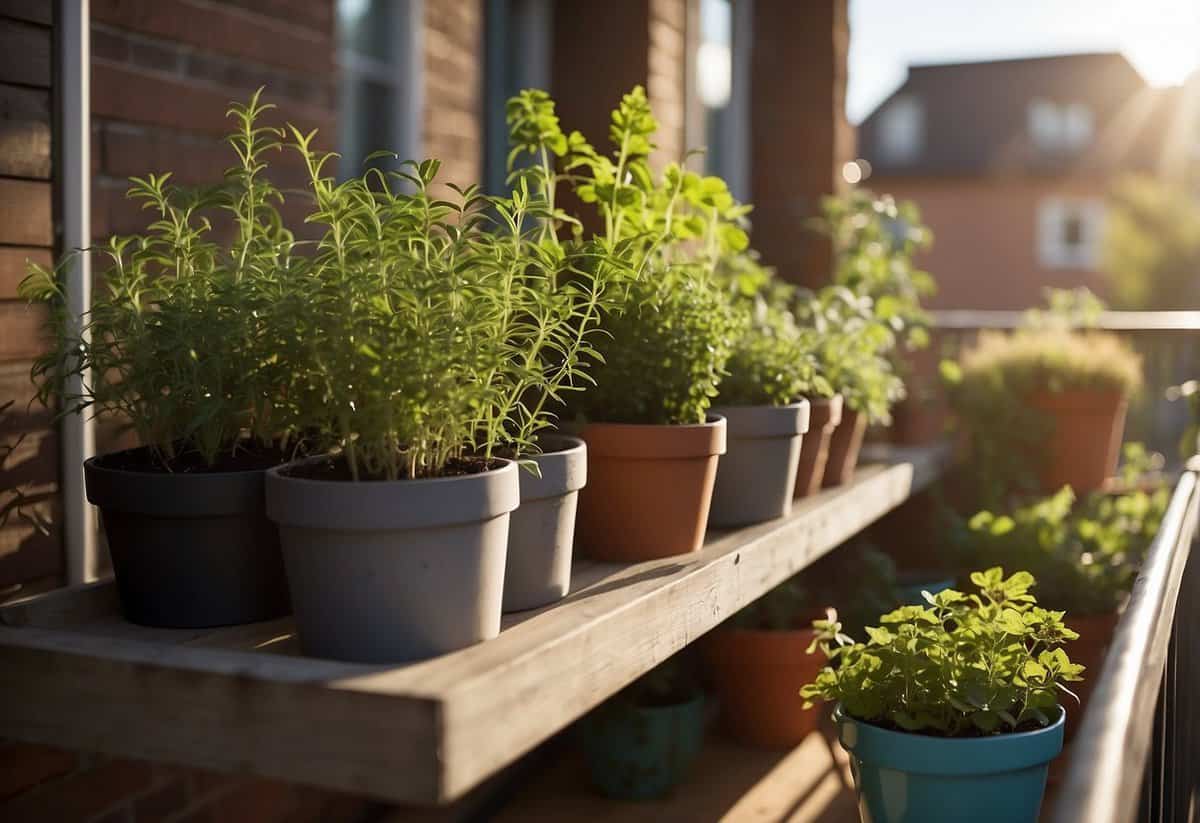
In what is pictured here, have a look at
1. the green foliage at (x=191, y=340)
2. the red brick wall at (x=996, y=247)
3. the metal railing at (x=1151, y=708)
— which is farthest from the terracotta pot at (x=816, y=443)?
the red brick wall at (x=996, y=247)

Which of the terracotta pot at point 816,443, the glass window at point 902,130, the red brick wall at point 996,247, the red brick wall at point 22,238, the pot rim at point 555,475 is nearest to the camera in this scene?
the pot rim at point 555,475

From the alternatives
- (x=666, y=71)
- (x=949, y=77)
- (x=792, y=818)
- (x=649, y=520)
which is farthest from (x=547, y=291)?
(x=949, y=77)

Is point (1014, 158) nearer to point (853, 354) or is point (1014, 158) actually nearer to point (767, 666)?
point (767, 666)

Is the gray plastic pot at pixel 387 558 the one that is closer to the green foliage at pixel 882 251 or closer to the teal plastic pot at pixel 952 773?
the teal plastic pot at pixel 952 773

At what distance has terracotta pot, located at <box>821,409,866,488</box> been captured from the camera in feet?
8.93

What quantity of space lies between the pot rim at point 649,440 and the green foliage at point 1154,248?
21.8 m

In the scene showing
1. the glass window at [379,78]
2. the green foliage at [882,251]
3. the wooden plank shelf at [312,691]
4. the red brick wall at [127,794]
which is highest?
the glass window at [379,78]

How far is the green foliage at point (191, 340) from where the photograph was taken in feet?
4.75

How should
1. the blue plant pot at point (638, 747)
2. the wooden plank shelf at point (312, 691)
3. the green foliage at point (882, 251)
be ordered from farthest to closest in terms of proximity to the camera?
the green foliage at point (882, 251) < the blue plant pot at point (638, 747) < the wooden plank shelf at point (312, 691)

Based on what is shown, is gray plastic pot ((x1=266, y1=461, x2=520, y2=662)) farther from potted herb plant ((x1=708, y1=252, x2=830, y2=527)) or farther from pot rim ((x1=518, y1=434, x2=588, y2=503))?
potted herb plant ((x1=708, y1=252, x2=830, y2=527))

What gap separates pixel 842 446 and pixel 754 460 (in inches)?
24.3

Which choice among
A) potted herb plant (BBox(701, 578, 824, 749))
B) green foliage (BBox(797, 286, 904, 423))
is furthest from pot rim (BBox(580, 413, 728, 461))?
potted herb plant (BBox(701, 578, 824, 749))

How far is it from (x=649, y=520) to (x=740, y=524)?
14.2 inches

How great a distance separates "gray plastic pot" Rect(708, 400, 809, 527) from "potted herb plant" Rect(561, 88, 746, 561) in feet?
0.67
